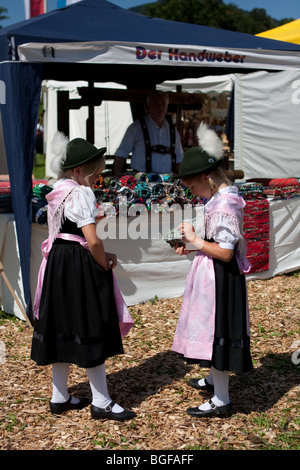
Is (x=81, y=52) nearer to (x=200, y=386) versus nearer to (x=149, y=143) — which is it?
(x=149, y=143)

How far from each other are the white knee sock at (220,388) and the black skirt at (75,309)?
0.59 meters

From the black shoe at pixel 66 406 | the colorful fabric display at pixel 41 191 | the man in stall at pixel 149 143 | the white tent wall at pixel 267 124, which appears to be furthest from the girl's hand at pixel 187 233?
the white tent wall at pixel 267 124

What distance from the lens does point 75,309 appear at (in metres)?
2.85

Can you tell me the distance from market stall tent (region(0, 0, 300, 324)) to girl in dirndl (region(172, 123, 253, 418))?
5.70ft

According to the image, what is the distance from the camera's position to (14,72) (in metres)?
4.04

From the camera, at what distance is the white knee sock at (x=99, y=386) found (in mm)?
2934

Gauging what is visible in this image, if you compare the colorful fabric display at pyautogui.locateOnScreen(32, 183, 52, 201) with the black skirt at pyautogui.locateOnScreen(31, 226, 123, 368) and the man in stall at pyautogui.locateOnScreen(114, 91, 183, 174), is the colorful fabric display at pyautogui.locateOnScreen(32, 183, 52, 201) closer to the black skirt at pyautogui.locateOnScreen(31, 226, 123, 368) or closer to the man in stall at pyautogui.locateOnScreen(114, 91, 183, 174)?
the man in stall at pyautogui.locateOnScreen(114, 91, 183, 174)

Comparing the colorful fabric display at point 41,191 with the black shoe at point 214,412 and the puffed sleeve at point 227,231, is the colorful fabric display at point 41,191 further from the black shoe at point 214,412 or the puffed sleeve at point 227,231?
the black shoe at point 214,412

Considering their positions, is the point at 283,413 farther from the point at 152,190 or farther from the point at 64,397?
the point at 152,190

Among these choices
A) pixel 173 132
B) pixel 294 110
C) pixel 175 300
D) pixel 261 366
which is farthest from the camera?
pixel 294 110

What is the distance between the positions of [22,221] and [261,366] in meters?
2.09

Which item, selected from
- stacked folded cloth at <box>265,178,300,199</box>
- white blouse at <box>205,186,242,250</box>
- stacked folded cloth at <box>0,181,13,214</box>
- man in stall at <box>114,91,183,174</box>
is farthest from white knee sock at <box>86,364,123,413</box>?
stacked folded cloth at <box>265,178,300,199</box>

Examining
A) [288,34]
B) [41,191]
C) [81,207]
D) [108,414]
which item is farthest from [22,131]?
[288,34]

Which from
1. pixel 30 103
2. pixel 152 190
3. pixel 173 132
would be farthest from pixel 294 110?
pixel 30 103
